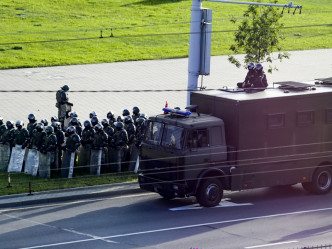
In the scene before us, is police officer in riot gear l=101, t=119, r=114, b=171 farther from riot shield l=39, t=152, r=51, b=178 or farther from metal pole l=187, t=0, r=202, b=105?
metal pole l=187, t=0, r=202, b=105

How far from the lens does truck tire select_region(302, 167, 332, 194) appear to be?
23.6 m

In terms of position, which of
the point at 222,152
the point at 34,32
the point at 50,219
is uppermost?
the point at 34,32

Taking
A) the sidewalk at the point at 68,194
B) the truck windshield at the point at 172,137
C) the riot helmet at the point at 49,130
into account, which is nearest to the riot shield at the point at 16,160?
the riot helmet at the point at 49,130

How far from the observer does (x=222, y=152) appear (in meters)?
22.0

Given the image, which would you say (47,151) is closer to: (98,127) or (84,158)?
(84,158)

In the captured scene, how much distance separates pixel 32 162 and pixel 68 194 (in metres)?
2.33

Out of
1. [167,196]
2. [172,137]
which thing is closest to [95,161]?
[167,196]

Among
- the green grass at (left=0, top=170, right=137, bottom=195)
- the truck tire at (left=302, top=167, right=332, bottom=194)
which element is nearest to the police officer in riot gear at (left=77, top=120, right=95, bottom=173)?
the green grass at (left=0, top=170, right=137, bottom=195)

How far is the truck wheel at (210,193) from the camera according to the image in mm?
21828

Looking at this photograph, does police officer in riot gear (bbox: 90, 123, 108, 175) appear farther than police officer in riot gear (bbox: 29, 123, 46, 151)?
Yes

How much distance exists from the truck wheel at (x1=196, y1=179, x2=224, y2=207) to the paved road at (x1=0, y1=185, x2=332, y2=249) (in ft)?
0.66

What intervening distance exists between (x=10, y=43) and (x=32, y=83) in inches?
268

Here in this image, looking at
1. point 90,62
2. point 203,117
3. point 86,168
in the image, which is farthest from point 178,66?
point 203,117

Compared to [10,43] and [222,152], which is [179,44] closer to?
[10,43]
